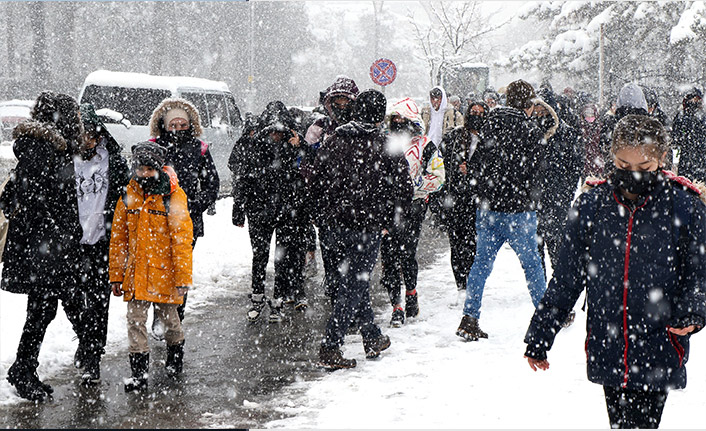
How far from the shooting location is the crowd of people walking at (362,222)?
10.4 ft

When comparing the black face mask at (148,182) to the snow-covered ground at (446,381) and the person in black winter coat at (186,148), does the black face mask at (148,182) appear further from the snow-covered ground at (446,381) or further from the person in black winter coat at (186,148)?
the snow-covered ground at (446,381)

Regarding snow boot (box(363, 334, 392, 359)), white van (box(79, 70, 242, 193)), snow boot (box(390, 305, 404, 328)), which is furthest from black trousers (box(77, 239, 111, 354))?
white van (box(79, 70, 242, 193))

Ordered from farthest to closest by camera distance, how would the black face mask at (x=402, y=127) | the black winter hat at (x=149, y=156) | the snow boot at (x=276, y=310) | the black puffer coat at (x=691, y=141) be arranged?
1. the black puffer coat at (x=691, y=141)
2. the snow boot at (x=276, y=310)
3. the black face mask at (x=402, y=127)
4. the black winter hat at (x=149, y=156)

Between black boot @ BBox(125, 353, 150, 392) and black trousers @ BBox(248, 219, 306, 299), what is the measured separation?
2.08 meters

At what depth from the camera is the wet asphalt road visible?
4590mm

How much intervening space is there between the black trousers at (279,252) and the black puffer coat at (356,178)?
1497 millimetres

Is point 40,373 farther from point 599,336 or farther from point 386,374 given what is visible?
point 599,336

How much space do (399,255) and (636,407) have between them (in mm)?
3708

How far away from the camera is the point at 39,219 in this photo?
4840mm

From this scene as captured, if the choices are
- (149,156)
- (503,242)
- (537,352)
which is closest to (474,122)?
(503,242)

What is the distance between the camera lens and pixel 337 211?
553cm

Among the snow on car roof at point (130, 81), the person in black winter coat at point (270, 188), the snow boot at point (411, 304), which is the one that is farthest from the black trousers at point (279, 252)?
the snow on car roof at point (130, 81)

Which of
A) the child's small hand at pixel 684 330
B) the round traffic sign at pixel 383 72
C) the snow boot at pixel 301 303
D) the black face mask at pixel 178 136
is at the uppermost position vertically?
the round traffic sign at pixel 383 72

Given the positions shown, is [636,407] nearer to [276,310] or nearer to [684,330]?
[684,330]
